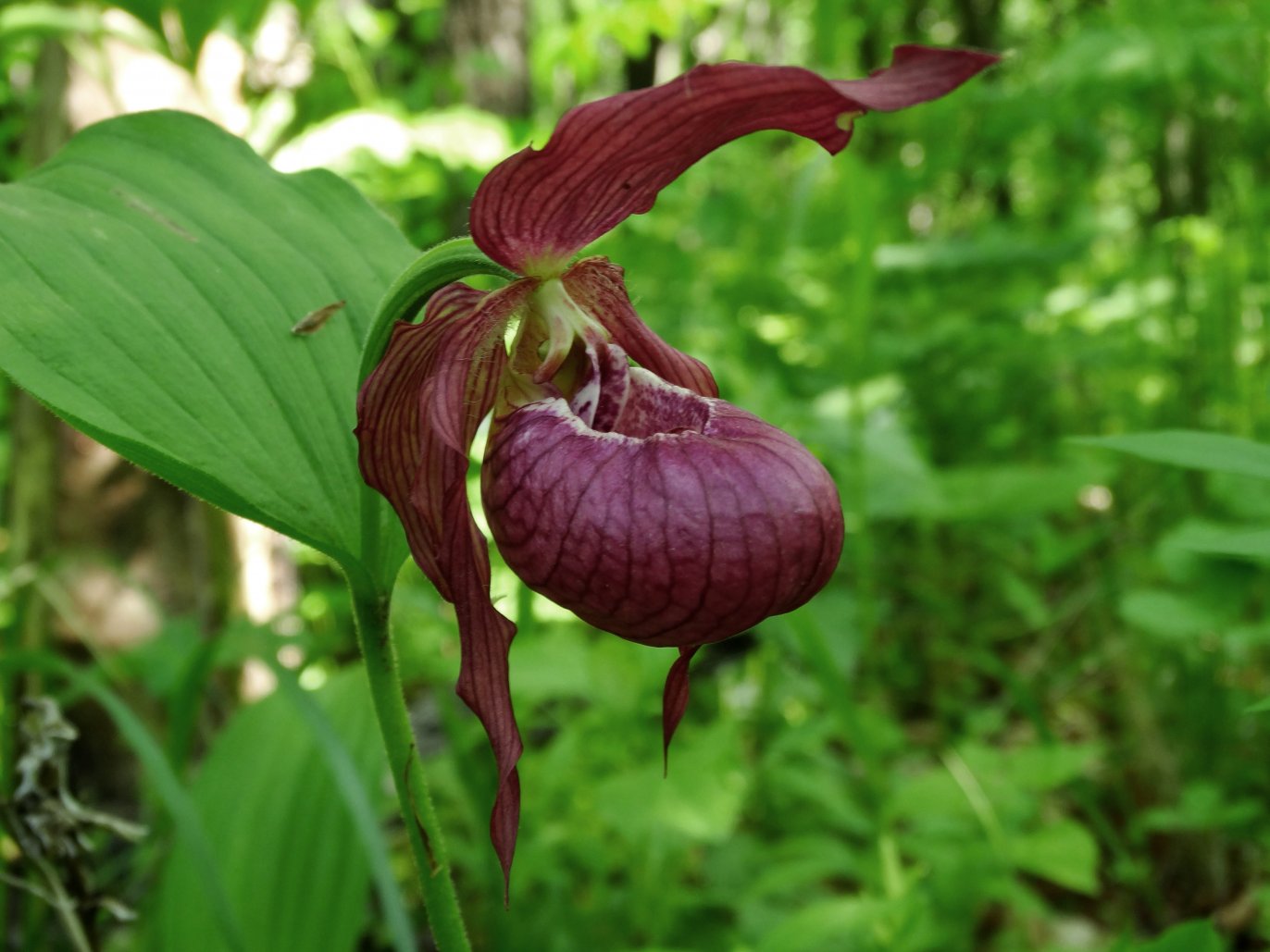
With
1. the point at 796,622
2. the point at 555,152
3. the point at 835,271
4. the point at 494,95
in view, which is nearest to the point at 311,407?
the point at 555,152

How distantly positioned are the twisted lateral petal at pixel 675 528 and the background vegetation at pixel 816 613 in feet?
1.14

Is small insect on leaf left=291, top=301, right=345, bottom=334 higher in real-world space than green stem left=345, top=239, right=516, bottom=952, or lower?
higher

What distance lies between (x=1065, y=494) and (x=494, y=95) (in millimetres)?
2748

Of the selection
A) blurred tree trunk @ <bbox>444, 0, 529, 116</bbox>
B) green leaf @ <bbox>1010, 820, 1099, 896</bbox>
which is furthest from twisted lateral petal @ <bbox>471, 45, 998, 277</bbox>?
blurred tree trunk @ <bbox>444, 0, 529, 116</bbox>

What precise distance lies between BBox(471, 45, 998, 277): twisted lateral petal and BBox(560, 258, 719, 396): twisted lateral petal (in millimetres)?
78

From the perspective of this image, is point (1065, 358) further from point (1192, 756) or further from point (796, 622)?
point (796, 622)

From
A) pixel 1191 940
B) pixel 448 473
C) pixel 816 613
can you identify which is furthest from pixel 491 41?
pixel 1191 940

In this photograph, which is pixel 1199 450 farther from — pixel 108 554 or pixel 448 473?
pixel 108 554

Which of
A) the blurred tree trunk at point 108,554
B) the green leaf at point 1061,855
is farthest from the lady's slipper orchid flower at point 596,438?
the blurred tree trunk at point 108,554

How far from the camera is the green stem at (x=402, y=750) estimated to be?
2.69 ft

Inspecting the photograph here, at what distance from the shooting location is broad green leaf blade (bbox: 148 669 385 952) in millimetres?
1285

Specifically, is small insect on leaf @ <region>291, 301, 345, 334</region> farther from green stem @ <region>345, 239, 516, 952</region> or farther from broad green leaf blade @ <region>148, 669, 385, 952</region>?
broad green leaf blade @ <region>148, 669, 385, 952</region>

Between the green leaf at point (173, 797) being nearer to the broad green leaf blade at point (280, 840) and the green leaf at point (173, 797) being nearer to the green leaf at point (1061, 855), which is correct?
the broad green leaf blade at point (280, 840)

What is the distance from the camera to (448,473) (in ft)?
2.43
